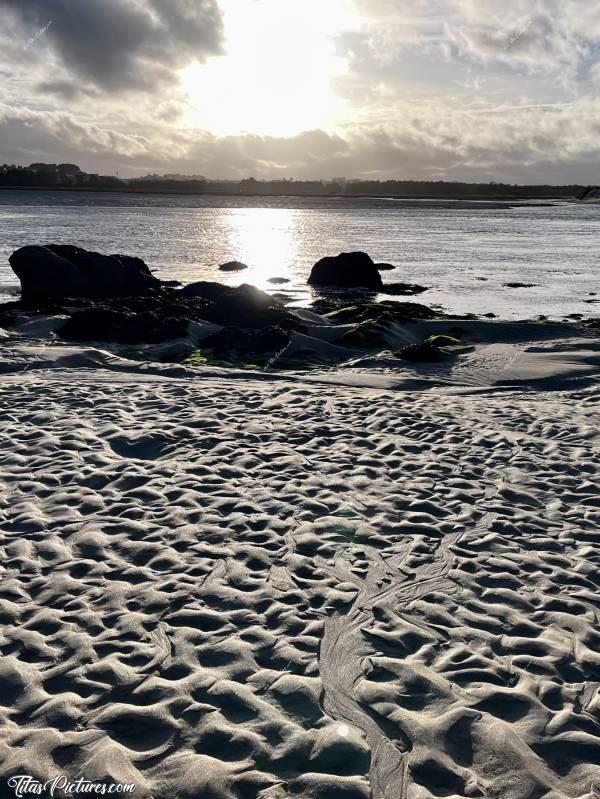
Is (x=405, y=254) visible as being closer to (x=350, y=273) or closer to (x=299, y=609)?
(x=350, y=273)

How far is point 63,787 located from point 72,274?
25.6 m

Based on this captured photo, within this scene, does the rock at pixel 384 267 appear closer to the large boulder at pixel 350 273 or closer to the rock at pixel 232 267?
the large boulder at pixel 350 273

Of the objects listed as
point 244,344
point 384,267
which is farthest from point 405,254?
point 244,344

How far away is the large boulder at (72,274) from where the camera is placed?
2641 centimetres

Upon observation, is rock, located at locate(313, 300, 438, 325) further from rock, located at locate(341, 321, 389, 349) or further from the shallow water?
the shallow water

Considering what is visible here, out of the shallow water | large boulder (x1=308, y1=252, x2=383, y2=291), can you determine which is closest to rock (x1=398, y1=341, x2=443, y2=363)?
the shallow water

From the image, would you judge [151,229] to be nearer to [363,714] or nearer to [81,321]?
[81,321]

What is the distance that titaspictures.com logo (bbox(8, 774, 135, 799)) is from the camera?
3914 mm

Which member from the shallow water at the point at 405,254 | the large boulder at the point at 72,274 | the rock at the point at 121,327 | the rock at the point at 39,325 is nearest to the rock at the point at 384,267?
the shallow water at the point at 405,254

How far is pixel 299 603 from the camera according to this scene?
5.89 m

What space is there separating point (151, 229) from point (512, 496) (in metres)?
67.6

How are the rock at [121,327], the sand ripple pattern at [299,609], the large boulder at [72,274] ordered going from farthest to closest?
the large boulder at [72,274]
the rock at [121,327]
the sand ripple pattern at [299,609]

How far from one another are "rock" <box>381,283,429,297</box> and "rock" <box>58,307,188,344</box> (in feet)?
46.2

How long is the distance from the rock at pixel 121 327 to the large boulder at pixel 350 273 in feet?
48.0
